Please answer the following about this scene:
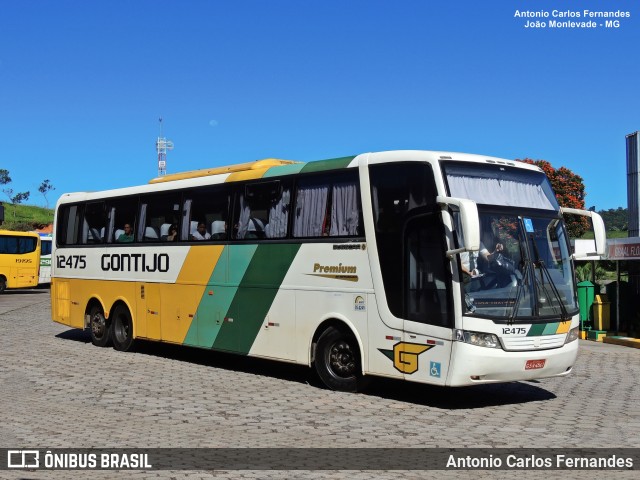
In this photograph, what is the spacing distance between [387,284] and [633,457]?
161 inches

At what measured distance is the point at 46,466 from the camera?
718cm

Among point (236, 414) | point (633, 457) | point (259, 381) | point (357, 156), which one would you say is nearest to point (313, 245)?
point (357, 156)

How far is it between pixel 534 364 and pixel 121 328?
9.63 meters

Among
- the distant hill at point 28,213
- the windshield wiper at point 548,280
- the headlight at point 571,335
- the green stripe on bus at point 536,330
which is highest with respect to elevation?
the distant hill at point 28,213

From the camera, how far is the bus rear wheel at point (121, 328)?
55.0 ft

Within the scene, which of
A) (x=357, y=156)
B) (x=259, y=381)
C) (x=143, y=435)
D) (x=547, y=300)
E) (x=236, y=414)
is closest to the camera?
(x=143, y=435)

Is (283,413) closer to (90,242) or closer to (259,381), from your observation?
(259,381)

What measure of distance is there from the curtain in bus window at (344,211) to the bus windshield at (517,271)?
1959 mm

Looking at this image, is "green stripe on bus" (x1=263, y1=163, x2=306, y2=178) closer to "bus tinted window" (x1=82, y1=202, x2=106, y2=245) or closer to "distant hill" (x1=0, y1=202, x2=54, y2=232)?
"bus tinted window" (x1=82, y1=202, x2=106, y2=245)

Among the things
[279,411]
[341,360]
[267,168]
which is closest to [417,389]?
[341,360]

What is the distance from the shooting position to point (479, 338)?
32.7ft

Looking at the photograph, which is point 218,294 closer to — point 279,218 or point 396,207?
point 279,218

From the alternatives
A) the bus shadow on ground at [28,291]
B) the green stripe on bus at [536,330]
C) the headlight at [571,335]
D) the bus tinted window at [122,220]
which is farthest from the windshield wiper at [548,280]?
the bus shadow on ground at [28,291]

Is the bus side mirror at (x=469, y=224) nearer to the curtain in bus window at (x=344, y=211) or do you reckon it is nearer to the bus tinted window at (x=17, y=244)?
the curtain in bus window at (x=344, y=211)
